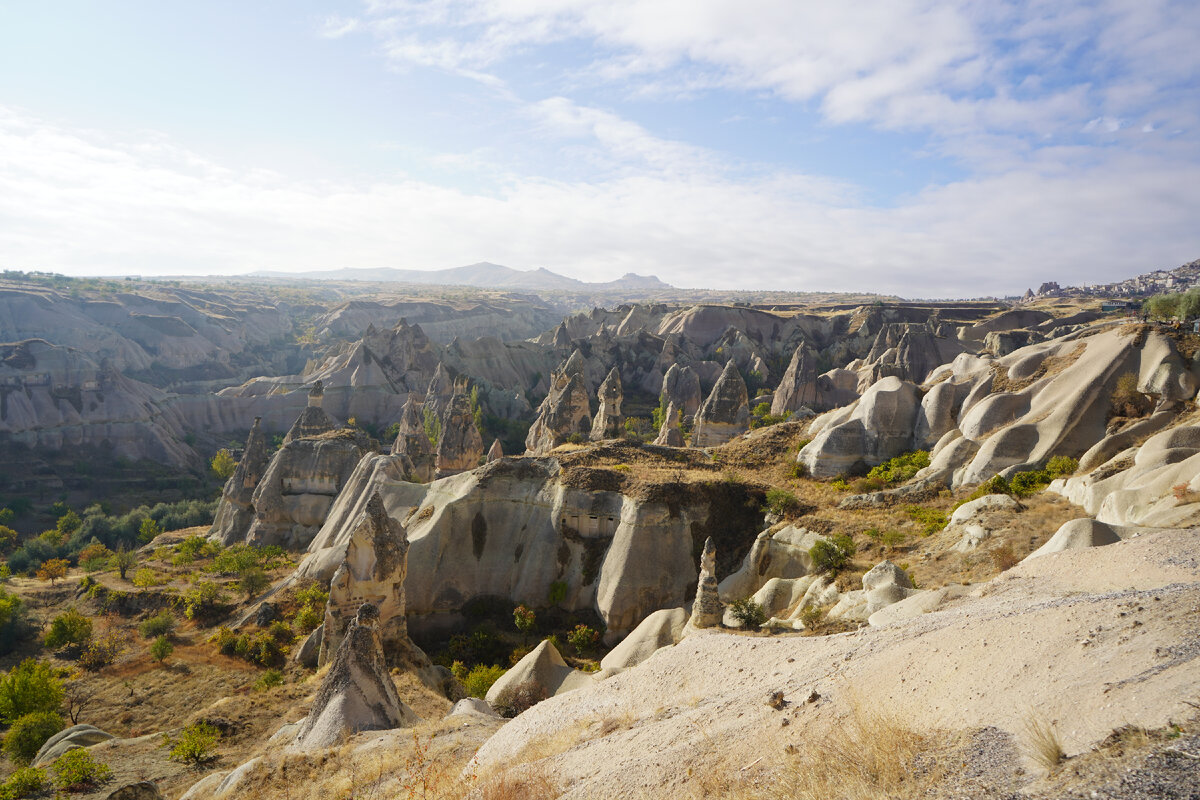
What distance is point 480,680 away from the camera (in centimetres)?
2327

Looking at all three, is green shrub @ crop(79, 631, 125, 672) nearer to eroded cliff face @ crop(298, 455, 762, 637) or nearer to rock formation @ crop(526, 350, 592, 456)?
eroded cliff face @ crop(298, 455, 762, 637)

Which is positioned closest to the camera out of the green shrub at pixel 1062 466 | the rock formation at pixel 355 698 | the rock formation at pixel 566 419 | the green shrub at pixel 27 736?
the rock formation at pixel 355 698

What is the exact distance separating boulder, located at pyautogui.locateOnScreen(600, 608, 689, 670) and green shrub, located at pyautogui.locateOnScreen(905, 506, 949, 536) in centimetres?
947

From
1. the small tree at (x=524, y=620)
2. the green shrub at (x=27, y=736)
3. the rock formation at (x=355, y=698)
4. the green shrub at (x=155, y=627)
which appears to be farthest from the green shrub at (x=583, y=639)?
the green shrub at (x=155, y=627)

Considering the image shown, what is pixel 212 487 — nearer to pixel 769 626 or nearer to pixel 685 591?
pixel 685 591

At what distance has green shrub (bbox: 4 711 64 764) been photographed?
805 inches

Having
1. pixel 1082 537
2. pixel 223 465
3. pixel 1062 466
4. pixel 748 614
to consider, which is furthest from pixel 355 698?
pixel 223 465

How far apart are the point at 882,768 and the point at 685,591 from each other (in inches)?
826

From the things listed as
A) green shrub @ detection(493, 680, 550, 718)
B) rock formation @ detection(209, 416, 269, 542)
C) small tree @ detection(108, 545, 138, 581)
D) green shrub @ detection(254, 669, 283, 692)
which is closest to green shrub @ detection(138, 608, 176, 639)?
green shrub @ detection(254, 669, 283, 692)

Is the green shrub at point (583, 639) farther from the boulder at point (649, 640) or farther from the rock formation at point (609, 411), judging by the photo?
the rock formation at point (609, 411)

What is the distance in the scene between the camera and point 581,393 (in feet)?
175

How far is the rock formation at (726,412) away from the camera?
5016cm

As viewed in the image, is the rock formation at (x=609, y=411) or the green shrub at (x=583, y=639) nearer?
the green shrub at (x=583, y=639)

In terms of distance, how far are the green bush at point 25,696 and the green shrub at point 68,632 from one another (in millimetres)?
6662
